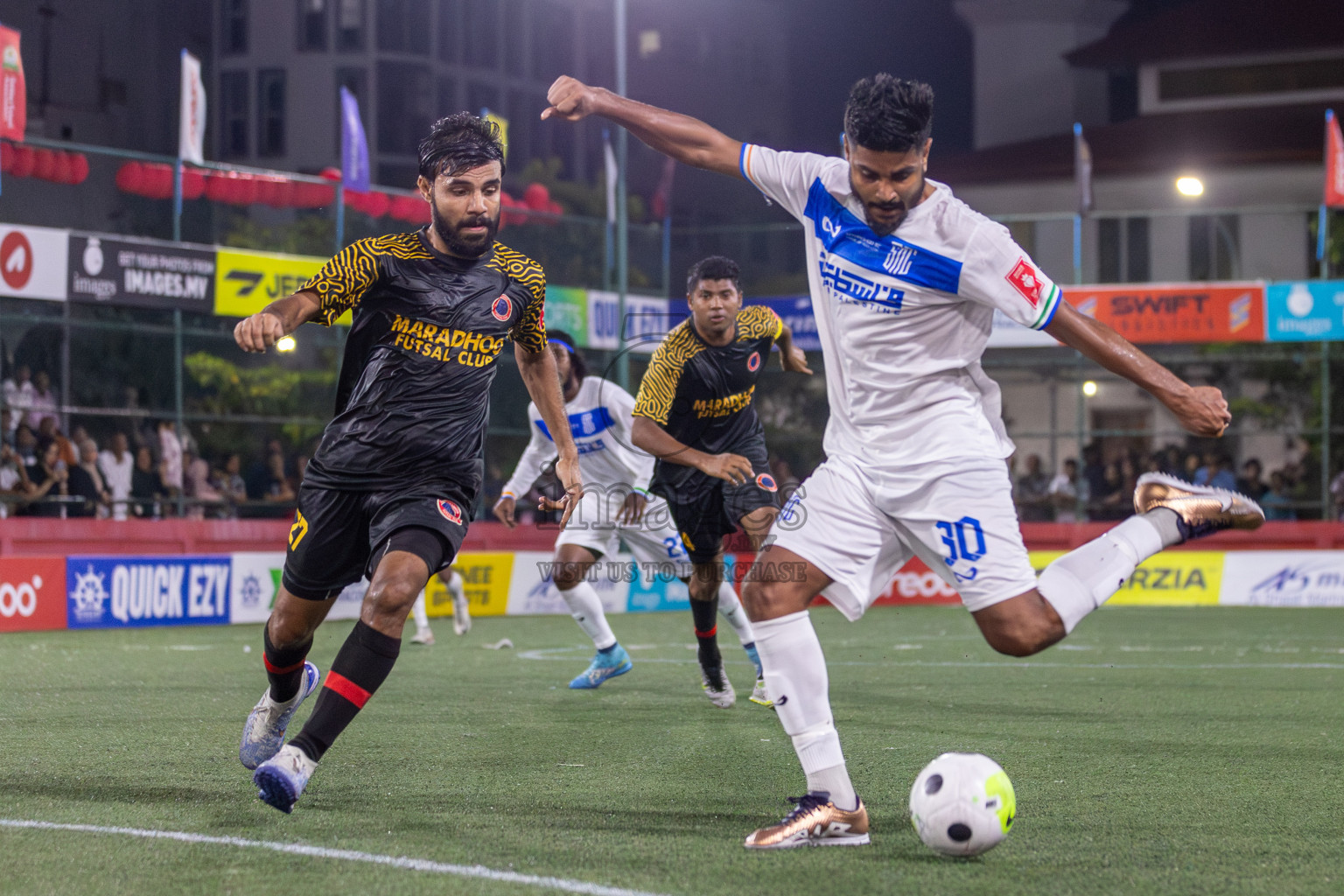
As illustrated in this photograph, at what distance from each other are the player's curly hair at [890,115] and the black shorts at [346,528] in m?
1.94

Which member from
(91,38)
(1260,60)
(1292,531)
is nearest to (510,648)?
(1292,531)

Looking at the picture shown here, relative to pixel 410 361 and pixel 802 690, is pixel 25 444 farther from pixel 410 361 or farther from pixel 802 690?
pixel 802 690

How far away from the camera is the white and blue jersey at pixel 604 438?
9758 millimetres

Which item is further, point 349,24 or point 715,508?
point 349,24

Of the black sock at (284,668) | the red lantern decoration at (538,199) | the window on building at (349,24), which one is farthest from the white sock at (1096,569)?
the window on building at (349,24)

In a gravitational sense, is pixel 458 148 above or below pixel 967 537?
above

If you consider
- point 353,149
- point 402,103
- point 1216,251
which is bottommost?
point 1216,251

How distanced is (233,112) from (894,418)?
137 feet

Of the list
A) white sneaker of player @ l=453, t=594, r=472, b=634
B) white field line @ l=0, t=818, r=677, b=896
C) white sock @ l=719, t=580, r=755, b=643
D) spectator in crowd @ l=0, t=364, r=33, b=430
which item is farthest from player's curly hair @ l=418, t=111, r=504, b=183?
spectator in crowd @ l=0, t=364, r=33, b=430

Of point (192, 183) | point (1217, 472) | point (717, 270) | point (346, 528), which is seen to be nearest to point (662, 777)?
point (346, 528)

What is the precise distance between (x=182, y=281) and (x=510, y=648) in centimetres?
879

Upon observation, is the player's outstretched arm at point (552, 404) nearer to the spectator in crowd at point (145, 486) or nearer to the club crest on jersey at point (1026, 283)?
the club crest on jersey at point (1026, 283)

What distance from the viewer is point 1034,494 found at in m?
24.2

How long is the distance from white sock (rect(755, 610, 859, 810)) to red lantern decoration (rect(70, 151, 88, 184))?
52.8 ft
